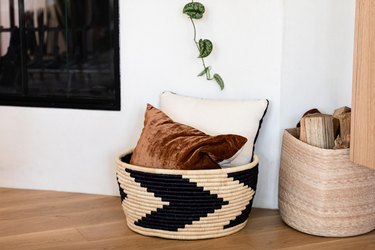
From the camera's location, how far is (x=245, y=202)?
8.63 feet

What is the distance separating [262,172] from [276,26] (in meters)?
0.68

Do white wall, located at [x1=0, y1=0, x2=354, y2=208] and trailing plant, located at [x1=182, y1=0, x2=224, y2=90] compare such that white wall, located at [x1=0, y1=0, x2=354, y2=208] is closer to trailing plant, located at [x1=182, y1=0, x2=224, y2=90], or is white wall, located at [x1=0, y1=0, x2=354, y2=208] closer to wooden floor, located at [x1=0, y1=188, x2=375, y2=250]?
trailing plant, located at [x1=182, y1=0, x2=224, y2=90]

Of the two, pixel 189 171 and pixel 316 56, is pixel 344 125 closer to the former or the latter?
pixel 316 56

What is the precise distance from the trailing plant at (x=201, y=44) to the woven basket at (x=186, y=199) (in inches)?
20.6

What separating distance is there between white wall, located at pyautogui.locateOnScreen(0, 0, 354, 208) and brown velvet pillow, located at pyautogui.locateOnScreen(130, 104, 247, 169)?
0.45 m

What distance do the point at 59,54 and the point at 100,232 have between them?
103 cm

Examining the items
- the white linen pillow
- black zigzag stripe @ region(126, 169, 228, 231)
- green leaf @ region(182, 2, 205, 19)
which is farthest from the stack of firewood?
green leaf @ region(182, 2, 205, 19)

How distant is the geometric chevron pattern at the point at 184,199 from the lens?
248 cm

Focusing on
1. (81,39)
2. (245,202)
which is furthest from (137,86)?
(245,202)

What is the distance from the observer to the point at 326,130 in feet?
8.61

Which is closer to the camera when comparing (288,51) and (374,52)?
(374,52)

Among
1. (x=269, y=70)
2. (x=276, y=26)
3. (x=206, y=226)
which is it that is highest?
(x=276, y=26)

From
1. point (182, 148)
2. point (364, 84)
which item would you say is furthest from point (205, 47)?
point (364, 84)

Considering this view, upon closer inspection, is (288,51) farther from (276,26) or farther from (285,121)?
(285,121)
